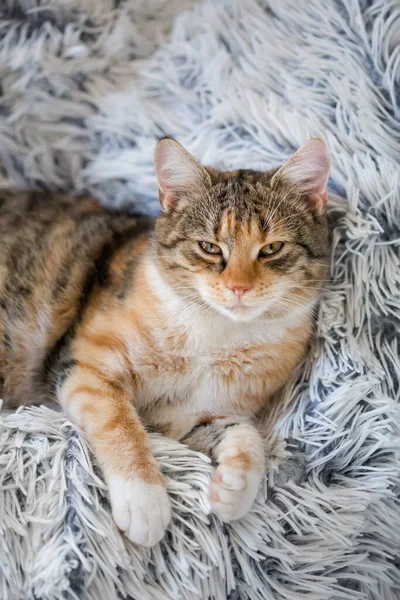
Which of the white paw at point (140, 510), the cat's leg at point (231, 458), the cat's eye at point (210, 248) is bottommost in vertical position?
the cat's leg at point (231, 458)

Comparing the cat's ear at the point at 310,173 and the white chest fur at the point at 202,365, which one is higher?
the cat's ear at the point at 310,173

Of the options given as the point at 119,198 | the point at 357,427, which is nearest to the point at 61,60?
the point at 119,198

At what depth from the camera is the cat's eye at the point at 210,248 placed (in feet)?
3.72

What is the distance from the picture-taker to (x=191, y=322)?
1.17 metres

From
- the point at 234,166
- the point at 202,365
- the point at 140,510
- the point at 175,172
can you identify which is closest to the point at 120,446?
the point at 140,510

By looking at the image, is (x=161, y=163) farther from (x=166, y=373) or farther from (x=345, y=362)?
(x=345, y=362)

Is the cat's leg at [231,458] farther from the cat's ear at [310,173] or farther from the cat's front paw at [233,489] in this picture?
the cat's ear at [310,173]

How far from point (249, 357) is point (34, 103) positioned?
844 mm

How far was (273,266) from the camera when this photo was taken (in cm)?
111

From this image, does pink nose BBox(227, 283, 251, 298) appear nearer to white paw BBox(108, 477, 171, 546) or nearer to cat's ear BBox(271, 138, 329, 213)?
cat's ear BBox(271, 138, 329, 213)

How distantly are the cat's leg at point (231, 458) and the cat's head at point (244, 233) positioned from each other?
8.8 inches

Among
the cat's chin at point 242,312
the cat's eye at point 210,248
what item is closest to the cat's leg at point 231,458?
the cat's chin at point 242,312

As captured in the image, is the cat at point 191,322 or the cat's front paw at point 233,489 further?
the cat at point 191,322

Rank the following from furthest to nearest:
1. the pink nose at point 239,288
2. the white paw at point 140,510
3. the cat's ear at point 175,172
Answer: the cat's ear at point 175,172 < the pink nose at point 239,288 < the white paw at point 140,510
